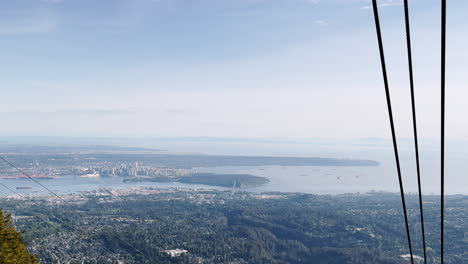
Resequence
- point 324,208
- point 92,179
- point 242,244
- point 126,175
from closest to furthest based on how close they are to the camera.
Answer: point 242,244 < point 324,208 < point 92,179 < point 126,175

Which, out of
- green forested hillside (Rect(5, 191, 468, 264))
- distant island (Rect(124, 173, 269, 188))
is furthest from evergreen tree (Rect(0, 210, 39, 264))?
distant island (Rect(124, 173, 269, 188))

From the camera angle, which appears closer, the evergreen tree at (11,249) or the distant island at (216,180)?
the evergreen tree at (11,249)

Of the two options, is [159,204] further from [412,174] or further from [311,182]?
[412,174]

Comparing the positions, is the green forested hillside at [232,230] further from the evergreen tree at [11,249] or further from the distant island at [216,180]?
the distant island at [216,180]

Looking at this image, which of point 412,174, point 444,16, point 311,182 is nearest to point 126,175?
point 311,182

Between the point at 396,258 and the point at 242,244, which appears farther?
the point at 242,244

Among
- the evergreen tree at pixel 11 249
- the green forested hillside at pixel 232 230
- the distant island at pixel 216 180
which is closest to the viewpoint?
the evergreen tree at pixel 11 249

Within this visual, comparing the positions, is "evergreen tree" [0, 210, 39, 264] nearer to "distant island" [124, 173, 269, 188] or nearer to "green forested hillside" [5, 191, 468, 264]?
"green forested hillside" [5, 191, 468, 264]

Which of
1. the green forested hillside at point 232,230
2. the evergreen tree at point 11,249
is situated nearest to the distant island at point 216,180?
the green forested hillside at point 232,230

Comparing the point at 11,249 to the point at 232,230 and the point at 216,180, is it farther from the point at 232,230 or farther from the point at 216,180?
the point at 216,180

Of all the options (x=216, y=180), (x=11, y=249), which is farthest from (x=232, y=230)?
(x=216, y=180)

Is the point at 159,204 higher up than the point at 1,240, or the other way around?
the point at 1,240
